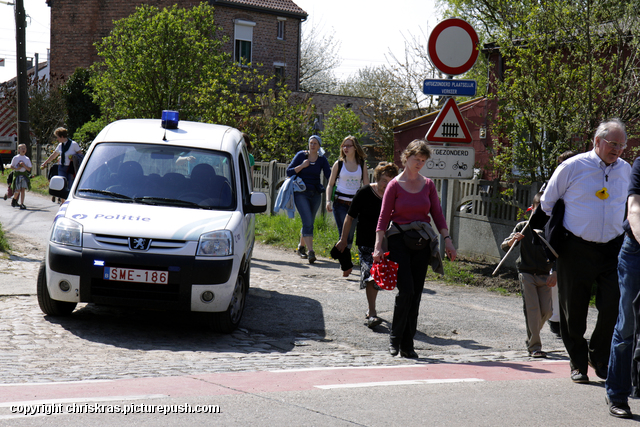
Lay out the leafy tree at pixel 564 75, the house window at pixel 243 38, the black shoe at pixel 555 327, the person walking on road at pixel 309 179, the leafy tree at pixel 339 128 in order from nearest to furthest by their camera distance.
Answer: the black shoe at pixel 555 327 < the leafy tree at pixel 564 75 < the person walking on road at pixel 309 179 < the leafy tree at pixel 339 128 < the house window at pixel 243 38

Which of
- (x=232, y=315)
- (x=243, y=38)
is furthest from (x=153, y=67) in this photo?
(x=243, y=38)

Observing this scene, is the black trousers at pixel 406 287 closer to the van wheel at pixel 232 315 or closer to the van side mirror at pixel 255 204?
the van wheel at pixel 232 315

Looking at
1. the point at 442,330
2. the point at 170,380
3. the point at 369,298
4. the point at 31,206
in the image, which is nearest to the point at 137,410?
the point at 170,380

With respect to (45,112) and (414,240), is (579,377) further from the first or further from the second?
(45,112)

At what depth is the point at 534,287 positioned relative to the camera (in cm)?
672

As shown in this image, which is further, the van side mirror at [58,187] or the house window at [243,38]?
the house window at [243,38]

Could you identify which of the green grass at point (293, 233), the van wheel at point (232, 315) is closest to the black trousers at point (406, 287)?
the van wheel at point (232, 315)

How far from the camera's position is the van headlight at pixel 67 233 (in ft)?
21.5

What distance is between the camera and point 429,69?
34.1m

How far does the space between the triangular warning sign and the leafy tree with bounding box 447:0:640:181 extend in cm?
129

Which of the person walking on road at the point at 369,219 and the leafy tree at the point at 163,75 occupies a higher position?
the leafy tree at the point at 163,75

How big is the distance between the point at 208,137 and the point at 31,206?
13337mm

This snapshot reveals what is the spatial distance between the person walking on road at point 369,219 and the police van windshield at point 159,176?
1.33 meters

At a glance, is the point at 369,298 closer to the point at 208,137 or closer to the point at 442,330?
the point at 442,330
